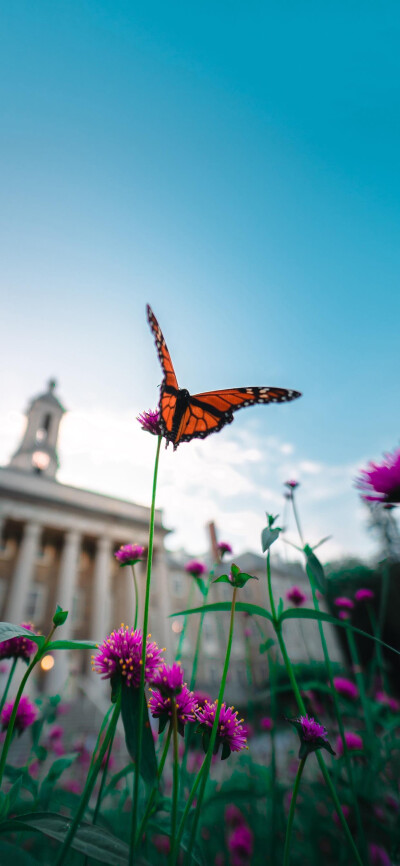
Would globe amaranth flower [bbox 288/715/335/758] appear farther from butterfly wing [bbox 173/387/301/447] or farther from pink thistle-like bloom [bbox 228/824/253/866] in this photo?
pink thistle-like bloom [bbox 228/824/253/866]

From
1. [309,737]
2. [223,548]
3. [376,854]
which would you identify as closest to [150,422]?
[309,737]

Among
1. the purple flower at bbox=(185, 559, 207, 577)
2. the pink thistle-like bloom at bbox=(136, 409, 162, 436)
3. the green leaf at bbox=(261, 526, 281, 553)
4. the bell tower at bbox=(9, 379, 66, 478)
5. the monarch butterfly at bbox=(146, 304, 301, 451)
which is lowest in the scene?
the green leaf at bbox=(261, 526, 281, 553)

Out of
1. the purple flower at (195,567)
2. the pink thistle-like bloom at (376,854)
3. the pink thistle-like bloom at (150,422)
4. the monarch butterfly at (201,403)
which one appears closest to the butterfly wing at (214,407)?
the monarch butterfly at (201,403)

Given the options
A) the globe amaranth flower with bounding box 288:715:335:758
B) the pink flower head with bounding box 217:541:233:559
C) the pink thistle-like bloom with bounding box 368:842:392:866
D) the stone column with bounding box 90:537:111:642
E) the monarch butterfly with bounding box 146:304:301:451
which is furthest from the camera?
the stone column with bounding box 90:537:111:642

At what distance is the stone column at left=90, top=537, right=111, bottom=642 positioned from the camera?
1677 cm

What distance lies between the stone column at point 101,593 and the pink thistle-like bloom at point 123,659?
1753cm

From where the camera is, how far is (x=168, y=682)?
76 cm

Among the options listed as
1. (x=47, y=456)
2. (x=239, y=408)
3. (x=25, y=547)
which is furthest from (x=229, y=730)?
(x=47, y=456)

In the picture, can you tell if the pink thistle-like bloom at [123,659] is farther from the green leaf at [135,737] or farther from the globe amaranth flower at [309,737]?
the globe amaranth flower at [309,737]

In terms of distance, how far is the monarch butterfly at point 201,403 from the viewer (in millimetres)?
1640

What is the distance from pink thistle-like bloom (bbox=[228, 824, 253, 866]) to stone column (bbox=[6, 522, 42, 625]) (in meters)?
15.3

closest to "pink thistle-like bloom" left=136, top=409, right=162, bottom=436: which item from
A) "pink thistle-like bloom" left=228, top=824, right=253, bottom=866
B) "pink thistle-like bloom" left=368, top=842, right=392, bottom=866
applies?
"pink thistle-like bloom" left=368, top=842, right=392, bottom=866

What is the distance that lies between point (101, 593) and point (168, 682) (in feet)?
63.3

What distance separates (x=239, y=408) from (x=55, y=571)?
818 inches
